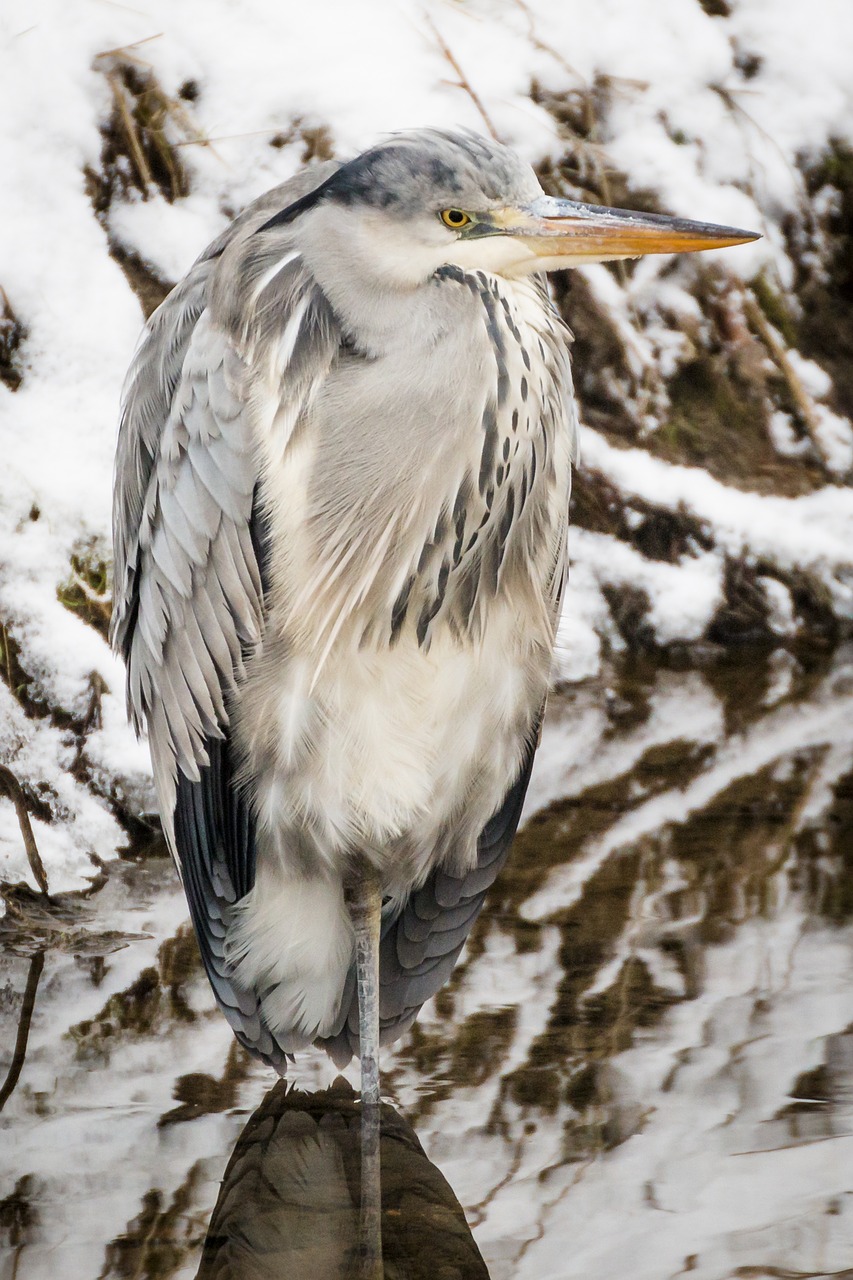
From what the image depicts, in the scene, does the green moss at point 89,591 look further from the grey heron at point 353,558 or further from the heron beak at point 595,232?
the heron beak at point 595,232

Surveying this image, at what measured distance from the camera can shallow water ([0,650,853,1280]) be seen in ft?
7.32

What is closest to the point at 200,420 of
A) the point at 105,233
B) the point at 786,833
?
the point at 786,833

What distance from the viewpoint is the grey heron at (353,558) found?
2514mm

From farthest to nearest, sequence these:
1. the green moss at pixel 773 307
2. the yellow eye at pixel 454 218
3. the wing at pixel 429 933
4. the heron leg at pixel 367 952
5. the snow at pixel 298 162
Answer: the green moss at pixel 773 307 < the snow at pixel 298 162 < the wing at pixel 429 933 < the heron leg at pixel 367 952 < the yellow eye at pixel 454 218

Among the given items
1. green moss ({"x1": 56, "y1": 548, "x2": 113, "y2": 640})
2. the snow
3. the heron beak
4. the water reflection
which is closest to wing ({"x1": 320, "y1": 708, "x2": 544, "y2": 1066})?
the water reflection

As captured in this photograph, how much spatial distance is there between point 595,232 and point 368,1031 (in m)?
1.44

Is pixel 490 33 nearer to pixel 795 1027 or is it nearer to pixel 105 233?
pixel 105 233

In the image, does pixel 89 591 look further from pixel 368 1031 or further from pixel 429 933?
pixel 368 1031

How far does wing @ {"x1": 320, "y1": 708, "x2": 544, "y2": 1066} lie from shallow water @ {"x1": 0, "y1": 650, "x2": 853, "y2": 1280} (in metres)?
0.09

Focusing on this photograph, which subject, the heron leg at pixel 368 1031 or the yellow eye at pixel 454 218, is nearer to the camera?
the heron leg at pixel 368 1031

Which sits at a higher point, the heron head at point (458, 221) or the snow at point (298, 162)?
the heron head at point (458, 221)

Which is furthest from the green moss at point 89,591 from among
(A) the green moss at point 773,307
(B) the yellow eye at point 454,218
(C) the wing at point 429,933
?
(A) the green moss at point 773,307

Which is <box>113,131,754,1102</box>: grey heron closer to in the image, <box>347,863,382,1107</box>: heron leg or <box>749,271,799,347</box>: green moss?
<box>347,863,382,1107</box>: heron leg

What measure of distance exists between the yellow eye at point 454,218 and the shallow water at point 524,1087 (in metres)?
1.46
